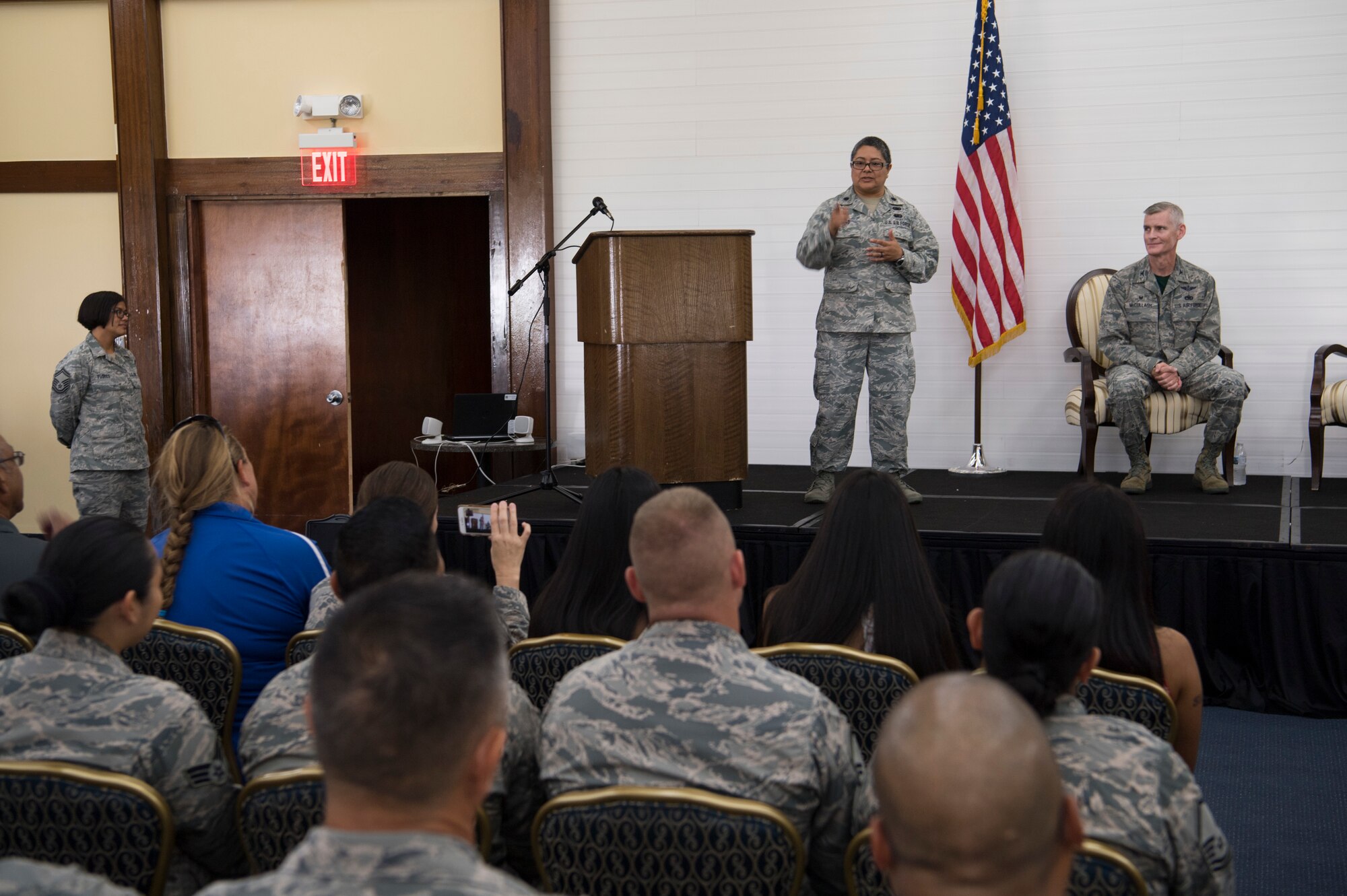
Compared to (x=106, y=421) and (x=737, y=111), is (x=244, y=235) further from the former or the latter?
(x=737, y=111)

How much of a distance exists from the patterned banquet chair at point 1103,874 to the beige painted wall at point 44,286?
Result: 22.4 ft

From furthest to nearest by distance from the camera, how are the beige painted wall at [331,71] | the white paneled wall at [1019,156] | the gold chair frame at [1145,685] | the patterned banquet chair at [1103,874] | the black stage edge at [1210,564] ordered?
the beige painted wall at [331,71], the white paneled wall at [1019,156], the black stage edge at [1210,564], the gold chair frame at [1145,685], the patterned banquet chair at [1103,874]

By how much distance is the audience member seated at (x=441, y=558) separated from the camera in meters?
2.47

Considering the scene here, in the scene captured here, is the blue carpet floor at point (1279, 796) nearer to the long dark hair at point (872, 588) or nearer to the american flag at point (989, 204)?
the long dark hair at point (872, 588)

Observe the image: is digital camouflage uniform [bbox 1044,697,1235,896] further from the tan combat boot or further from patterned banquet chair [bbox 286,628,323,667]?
the tan combat boot

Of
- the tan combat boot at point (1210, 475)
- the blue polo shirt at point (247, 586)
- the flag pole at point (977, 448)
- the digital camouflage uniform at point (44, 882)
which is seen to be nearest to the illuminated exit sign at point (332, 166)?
the flag pole at point (977, 448)

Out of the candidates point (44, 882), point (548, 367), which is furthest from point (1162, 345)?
point (44, 882)

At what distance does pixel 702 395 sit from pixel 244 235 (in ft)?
12.6

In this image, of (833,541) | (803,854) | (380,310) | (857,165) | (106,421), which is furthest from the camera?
(380,310)

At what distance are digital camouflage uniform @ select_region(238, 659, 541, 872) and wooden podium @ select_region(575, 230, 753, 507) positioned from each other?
241 cm

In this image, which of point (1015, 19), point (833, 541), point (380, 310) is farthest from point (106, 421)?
point (1015, 19)

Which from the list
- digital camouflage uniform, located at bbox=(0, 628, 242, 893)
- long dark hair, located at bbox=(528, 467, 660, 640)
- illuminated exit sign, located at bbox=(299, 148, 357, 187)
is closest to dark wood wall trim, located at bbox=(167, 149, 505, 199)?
illuminated exit sign, located at bbox=(299, 148, 357, 187)

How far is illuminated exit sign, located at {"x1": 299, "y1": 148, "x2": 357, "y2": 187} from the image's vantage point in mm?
6754

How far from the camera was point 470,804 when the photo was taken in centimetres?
108
